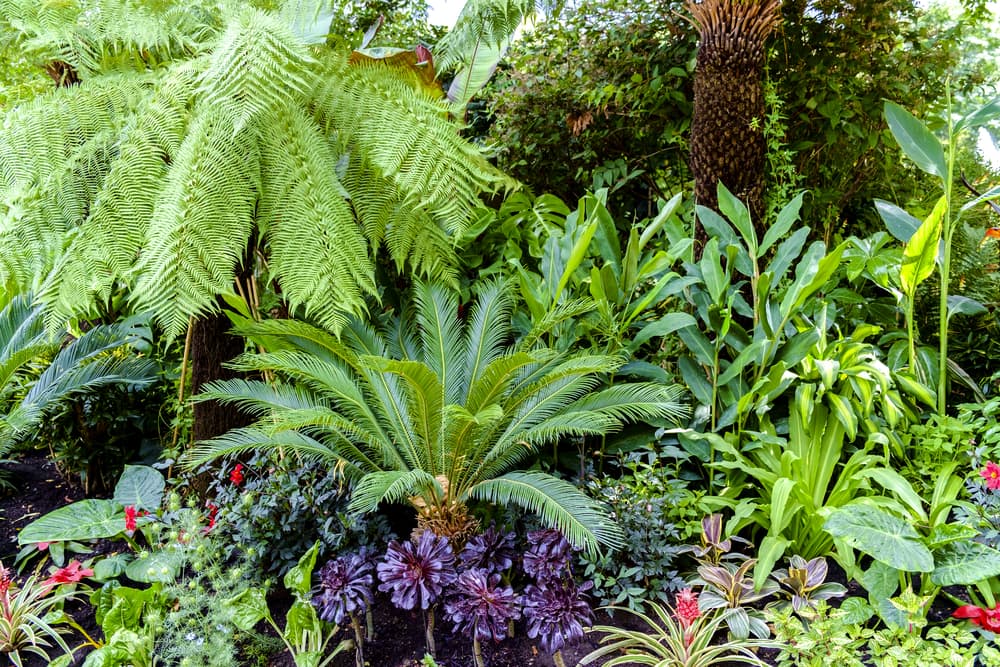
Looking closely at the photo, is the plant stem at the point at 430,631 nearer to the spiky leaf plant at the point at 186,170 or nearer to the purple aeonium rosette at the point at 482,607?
the purple aeonium rosette at the point at 482,607

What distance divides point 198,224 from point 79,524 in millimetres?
1408

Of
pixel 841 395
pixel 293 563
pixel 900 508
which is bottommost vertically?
pixel 293 563

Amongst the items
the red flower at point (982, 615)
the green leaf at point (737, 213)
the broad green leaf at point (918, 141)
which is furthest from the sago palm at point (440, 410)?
the broad green leaf at point (918, 141)

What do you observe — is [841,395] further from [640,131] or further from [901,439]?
[640,131]

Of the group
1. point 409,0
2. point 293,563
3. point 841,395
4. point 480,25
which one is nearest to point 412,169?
point 480,25

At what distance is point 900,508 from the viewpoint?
1.95 meters

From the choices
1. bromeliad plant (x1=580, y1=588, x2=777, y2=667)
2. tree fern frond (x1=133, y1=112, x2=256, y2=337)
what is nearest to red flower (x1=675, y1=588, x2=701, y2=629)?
bromeliad plant (x1=580, y1=588, x2=777, y2=667)

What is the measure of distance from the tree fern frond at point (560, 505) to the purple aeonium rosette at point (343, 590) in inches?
16.0

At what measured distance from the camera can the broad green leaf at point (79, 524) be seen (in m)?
2.43

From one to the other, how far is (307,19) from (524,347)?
1.29 meters

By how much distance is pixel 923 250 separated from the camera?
7.38 ft

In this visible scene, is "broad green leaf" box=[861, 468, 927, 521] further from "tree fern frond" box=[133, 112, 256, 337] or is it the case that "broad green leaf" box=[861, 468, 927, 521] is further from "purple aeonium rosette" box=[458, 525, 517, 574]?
"tree fern frond" box=[133, 112, 256, 337]

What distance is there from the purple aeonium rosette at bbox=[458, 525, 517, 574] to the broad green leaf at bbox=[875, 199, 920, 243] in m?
1.82

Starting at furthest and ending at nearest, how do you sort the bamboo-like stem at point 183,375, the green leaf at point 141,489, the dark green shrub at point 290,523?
the bamboo-like stem at point 183,375
the green leaf at point 141,489
the dark green shrub at point 290,523
